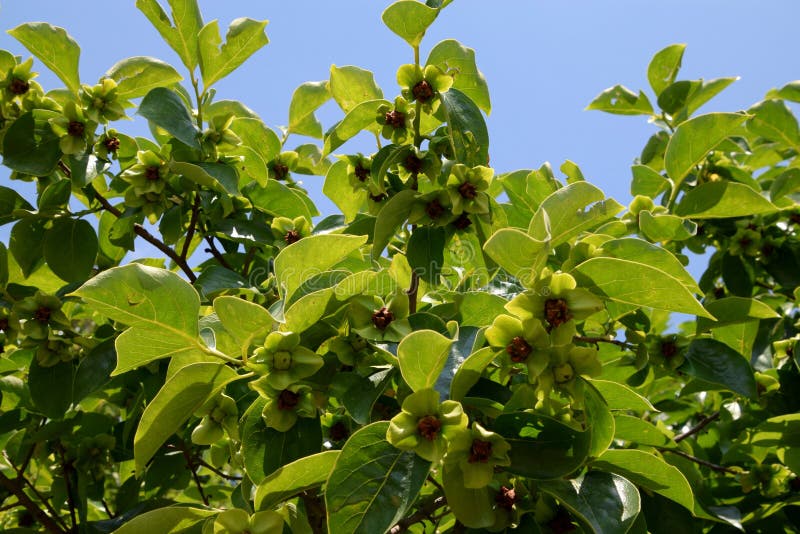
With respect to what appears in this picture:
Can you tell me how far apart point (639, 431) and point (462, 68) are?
3.72ft

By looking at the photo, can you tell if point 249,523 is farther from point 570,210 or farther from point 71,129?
point 71,129

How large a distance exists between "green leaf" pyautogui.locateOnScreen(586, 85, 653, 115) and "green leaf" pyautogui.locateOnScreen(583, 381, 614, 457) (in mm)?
2155

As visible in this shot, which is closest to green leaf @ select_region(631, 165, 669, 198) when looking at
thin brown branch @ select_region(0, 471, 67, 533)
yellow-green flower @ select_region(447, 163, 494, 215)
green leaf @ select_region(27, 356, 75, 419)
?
yellow-green flower @ select_region(447, 163, 494, 215)

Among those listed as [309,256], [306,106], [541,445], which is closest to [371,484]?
[541,445]

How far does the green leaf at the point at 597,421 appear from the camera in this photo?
5.17 feet

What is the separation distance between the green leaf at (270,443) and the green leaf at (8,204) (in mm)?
1483

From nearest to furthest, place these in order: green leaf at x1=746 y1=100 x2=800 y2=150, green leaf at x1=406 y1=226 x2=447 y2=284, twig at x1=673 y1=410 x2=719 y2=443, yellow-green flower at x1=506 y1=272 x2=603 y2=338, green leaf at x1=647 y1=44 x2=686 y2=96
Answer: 1. yellow-green flower at x1=506 y1=272 x2=603 y2=338
2. green leaf at x1=406 y1=226 x2=447 y2=284
3. twig at x1=673 y1=410 x2=719 y2=443
4. green leaf at x1=647 y1=44 x2=686 y2=96
5. green leaf at x1=746 y1=100 x2=800 y2=150

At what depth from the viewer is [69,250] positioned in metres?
2.53

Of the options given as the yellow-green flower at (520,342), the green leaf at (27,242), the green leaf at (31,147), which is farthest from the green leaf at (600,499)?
the green leaf at (27,242)

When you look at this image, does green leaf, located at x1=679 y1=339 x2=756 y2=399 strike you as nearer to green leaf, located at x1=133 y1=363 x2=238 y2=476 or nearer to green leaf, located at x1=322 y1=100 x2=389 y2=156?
green leaf, located at x1=322 y1=100 x2=389 y2=156

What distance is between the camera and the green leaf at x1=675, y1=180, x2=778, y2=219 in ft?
7.23

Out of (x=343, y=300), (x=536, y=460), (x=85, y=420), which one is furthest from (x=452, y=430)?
(x=85, y=420)

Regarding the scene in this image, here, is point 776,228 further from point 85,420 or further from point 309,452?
point 85,420

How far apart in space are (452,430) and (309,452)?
0.41 m
